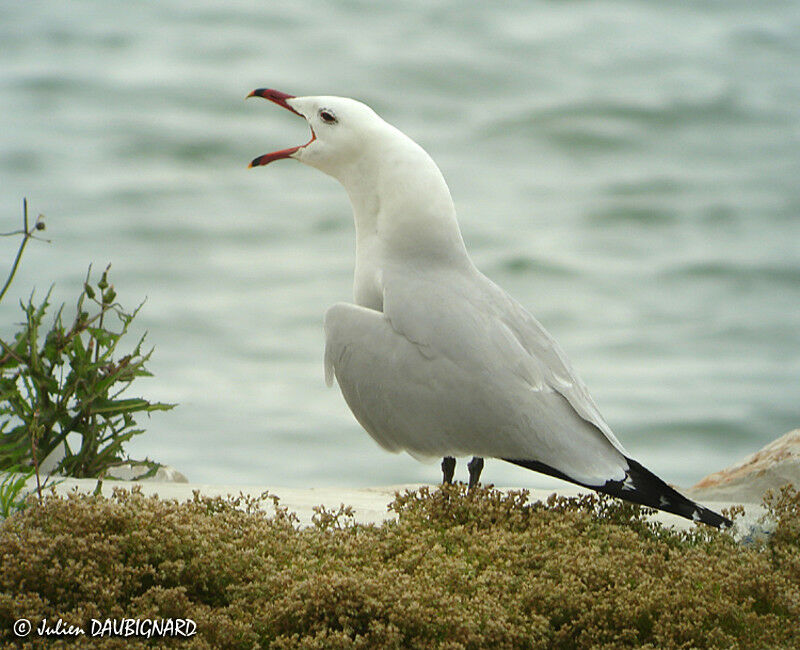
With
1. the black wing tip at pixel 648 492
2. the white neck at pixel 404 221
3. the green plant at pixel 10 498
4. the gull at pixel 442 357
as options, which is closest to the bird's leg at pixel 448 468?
the gull at pixel 442 357

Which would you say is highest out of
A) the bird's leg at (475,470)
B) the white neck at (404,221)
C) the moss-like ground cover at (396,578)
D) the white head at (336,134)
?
the white head at (336,134)

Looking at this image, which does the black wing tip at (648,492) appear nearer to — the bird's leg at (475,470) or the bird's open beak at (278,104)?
the bird's leg at (475,470)

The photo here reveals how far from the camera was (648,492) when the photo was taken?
4.61m

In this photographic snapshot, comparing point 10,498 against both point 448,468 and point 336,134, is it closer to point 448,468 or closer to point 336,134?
point 448,468

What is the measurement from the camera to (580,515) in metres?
4.93

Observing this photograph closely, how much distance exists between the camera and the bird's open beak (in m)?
5.72

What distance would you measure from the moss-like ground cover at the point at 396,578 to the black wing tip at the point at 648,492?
17cm

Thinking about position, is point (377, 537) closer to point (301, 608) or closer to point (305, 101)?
point (301, 608)

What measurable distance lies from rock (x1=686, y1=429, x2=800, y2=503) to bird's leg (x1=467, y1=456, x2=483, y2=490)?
2272 millimetres

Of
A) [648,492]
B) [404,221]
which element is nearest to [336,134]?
[404,221]

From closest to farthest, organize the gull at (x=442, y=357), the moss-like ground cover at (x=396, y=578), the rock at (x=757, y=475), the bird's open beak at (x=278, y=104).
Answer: the moss-like ground cover at (x=396, y=578)
the gull at (x=442, y=357)
the bird's open beak at (x=278, y=104)
the rock at (x=757, y=475)

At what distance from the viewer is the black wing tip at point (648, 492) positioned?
181 inches

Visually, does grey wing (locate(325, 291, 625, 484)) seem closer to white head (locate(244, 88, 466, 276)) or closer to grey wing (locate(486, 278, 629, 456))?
grey wing (locate(486, 278, 629, 456))

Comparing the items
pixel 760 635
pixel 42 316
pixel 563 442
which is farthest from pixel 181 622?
pixel 42 316
